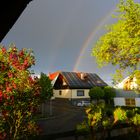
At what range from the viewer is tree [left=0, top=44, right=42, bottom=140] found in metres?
9.56

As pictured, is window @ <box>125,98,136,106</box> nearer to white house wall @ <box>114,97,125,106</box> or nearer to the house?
white house wall @ <box>114,97,125,106</box>

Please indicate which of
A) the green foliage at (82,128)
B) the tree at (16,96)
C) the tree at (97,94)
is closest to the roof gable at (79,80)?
the tree at (97,94)

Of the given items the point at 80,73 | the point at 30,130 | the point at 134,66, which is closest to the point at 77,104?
the point at 80,73

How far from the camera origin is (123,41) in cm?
2088

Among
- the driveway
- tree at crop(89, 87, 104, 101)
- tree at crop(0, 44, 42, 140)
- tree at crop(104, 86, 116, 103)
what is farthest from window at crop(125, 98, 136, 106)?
tree at crop(0, 44, 42, 140)

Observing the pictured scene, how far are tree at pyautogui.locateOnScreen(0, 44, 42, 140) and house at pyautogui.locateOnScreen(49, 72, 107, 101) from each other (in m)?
48.5

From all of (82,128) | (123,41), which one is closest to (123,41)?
(123,41)

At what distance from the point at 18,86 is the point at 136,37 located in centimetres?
1403

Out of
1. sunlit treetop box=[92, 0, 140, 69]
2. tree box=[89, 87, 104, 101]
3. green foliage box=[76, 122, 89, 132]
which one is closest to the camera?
green foliage box=[76, 122, 89, 132]

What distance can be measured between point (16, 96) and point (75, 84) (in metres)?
50.8

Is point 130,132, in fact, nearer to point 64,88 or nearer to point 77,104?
point 77,104

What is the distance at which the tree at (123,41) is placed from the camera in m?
20.7

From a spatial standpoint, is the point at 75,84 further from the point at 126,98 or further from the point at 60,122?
the point at 60,122

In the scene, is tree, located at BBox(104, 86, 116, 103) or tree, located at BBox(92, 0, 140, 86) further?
tree, located at BBox(104, 86, 116, 103)
